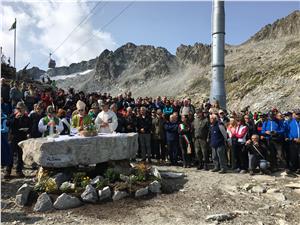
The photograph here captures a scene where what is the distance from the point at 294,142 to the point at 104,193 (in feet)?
23.3

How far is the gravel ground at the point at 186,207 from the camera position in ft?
26.2

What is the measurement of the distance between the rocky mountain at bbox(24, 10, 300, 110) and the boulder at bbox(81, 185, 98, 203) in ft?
101

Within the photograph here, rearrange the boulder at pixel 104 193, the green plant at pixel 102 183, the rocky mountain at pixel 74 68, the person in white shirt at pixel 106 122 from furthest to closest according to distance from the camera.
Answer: the rocky mountain at pixel 74 68 → the person in white shirt at pixel 106 122 → the green plant at pixel 102 183 → the boulder at pixel 104 193

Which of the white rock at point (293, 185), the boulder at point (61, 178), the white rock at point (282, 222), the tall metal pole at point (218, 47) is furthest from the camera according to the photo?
the tall metal pole at point (218, 47)

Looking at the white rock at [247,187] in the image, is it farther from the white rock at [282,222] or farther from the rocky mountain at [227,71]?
the rocky mountain at [227,71]

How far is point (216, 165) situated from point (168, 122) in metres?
2.62

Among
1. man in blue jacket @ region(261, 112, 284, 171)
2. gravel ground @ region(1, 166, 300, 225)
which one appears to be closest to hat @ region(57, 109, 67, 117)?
gravel ground @ region(1, 166, 300, 225)

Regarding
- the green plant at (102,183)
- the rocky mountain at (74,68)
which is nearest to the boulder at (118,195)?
the green plant at (102,183)

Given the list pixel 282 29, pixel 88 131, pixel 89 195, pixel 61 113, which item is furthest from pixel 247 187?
pixel 282 29

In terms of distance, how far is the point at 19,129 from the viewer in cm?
1116

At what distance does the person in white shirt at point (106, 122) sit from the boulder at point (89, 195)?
112 inches

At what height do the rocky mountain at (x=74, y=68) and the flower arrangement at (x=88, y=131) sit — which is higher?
the rocky mountain at (x=74, y=68)

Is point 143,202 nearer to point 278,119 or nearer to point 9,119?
point 9,119

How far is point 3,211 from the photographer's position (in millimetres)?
8492
